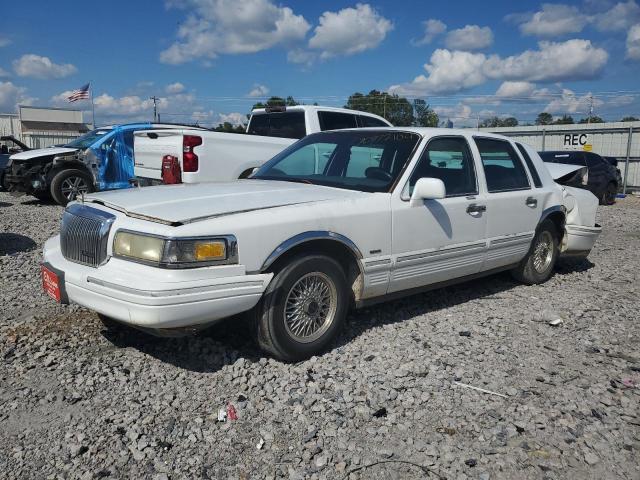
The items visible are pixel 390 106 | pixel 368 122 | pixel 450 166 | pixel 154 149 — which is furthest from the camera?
pixel 390 106

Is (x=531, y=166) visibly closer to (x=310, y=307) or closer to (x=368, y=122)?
(x=310, y=307)

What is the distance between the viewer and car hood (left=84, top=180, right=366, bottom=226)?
3402 mm

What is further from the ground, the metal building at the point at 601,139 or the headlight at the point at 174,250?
the metal building at the point at 601,139

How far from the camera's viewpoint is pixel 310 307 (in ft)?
12.6

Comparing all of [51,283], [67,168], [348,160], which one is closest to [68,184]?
[67,168]

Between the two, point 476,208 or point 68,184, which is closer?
point 476,208

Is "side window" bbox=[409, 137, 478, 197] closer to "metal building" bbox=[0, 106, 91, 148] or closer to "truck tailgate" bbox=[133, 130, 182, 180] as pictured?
"truck tailgate" bbox=[133, 130, 182, 180]

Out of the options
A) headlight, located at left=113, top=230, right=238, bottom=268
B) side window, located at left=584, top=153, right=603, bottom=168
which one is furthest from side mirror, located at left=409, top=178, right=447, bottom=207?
side window, located at left=584, top=153, right=603, bottom=168

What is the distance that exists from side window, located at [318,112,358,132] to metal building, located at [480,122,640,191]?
9997 millimetres

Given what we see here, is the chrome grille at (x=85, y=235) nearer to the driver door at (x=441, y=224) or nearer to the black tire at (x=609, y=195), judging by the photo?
the driver door at (x=441, y=224)

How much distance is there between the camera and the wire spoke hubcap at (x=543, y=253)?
6086mm

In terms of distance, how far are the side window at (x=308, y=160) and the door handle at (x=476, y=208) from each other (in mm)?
1313

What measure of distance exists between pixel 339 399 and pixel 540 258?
12.3 ft

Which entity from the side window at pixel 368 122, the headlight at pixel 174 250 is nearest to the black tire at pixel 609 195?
the side window at pixel 368 122
